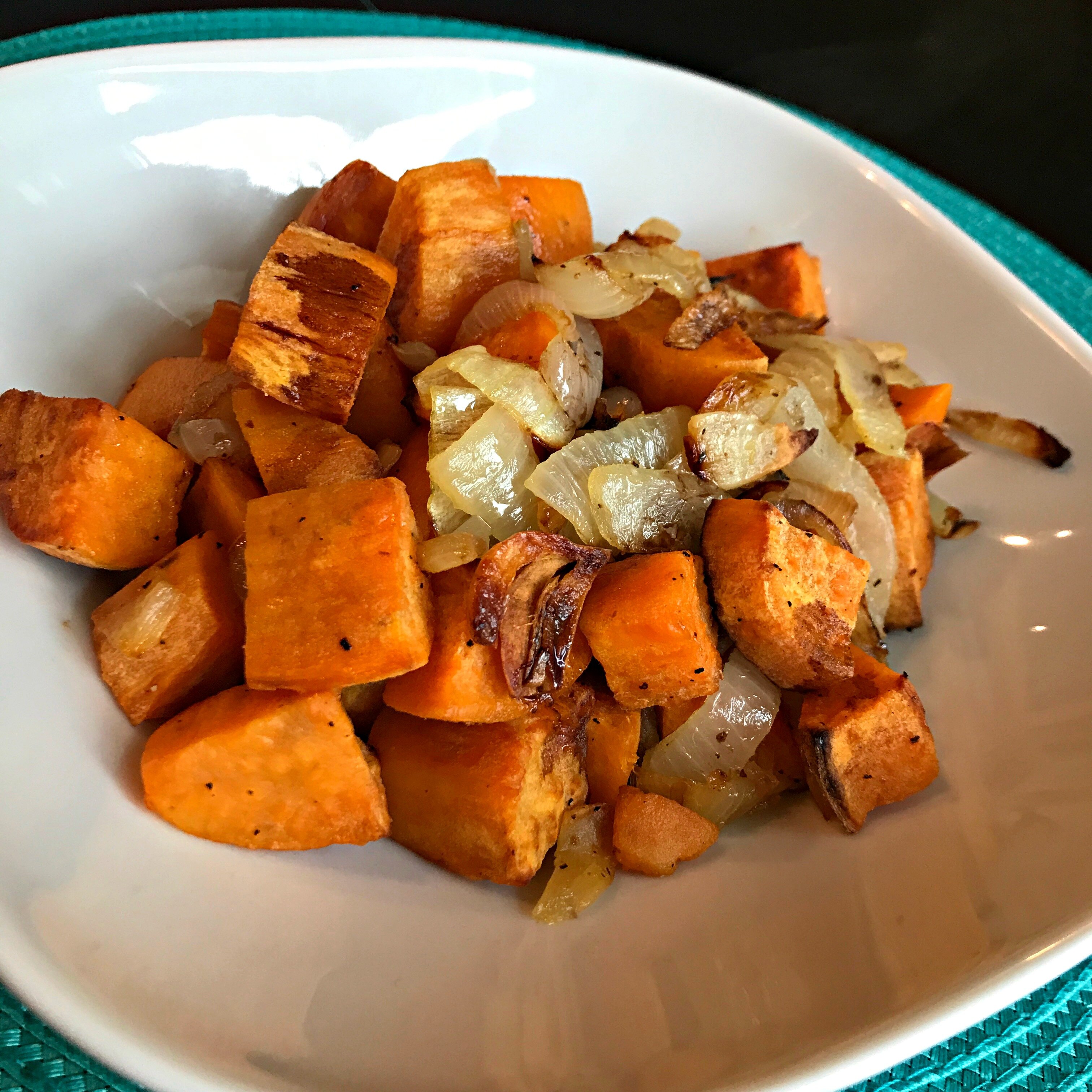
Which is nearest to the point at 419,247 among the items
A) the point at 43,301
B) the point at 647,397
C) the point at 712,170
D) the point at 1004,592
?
the point at 647,397

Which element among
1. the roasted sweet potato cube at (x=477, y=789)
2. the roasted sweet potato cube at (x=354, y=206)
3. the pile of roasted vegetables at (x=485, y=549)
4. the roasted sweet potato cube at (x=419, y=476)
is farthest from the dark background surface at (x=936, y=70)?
the roasted sweet potato cube at (x=477, y=789)

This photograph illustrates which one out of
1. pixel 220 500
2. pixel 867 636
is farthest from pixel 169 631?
pixel 867 636

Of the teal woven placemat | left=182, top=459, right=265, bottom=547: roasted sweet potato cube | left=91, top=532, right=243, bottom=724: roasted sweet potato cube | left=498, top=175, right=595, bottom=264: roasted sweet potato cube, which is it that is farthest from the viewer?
left=498, top=175, right=595, bottom=264: roasted sweet potato cube

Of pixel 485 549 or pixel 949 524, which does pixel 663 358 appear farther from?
pixel 949 524

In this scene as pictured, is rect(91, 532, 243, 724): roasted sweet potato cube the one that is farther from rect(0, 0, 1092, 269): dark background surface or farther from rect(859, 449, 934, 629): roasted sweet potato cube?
rect(0, 0, 1092, 269): dark background surface

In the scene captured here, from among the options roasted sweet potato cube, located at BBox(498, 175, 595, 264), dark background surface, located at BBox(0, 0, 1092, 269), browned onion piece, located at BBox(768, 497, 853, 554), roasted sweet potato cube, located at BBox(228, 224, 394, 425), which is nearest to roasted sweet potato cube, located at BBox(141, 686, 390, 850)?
roasted sweet potato cube, located at BBox(228, 224, 394, 425)

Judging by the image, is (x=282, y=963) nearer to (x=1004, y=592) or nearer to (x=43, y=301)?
(x=43, y=301)

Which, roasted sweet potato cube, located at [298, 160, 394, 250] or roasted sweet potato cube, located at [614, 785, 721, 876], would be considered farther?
roasted sweet potato cube, located at [298, 160, 394, 250]
